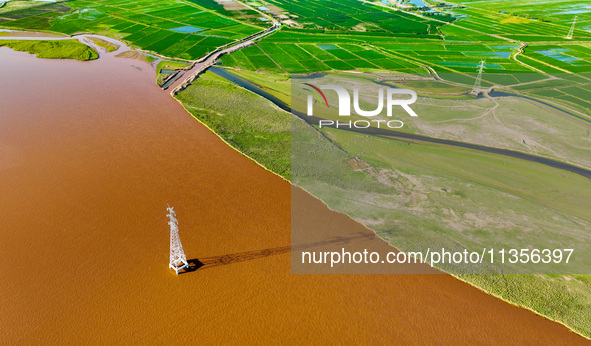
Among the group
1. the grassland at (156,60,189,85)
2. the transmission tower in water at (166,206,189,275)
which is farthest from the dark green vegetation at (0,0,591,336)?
the transmission tower in water at (166,206,189,275)

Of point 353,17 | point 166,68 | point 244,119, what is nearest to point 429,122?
point 244,119

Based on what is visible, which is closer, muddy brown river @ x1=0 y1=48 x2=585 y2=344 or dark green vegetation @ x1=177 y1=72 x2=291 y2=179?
muddy brown river @ x1=0 y1=48 x2=585 y2=344

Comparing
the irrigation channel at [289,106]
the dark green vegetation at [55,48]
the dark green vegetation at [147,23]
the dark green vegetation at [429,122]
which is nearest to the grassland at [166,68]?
the irrigation channel at [289,106]

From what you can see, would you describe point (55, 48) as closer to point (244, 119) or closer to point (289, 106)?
point (244, 119)

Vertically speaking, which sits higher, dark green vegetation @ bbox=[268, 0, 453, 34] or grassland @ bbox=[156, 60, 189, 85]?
dark green vegetation @ bbox=[268, 0, 453, 34]

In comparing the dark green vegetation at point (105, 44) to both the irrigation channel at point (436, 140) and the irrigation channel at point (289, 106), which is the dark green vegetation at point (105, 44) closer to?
the irrigation channel at point (289, 106)

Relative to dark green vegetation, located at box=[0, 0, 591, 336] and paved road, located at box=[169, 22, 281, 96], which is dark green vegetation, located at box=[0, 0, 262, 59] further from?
paved road, located at box=[169, 22, 281, 96]
